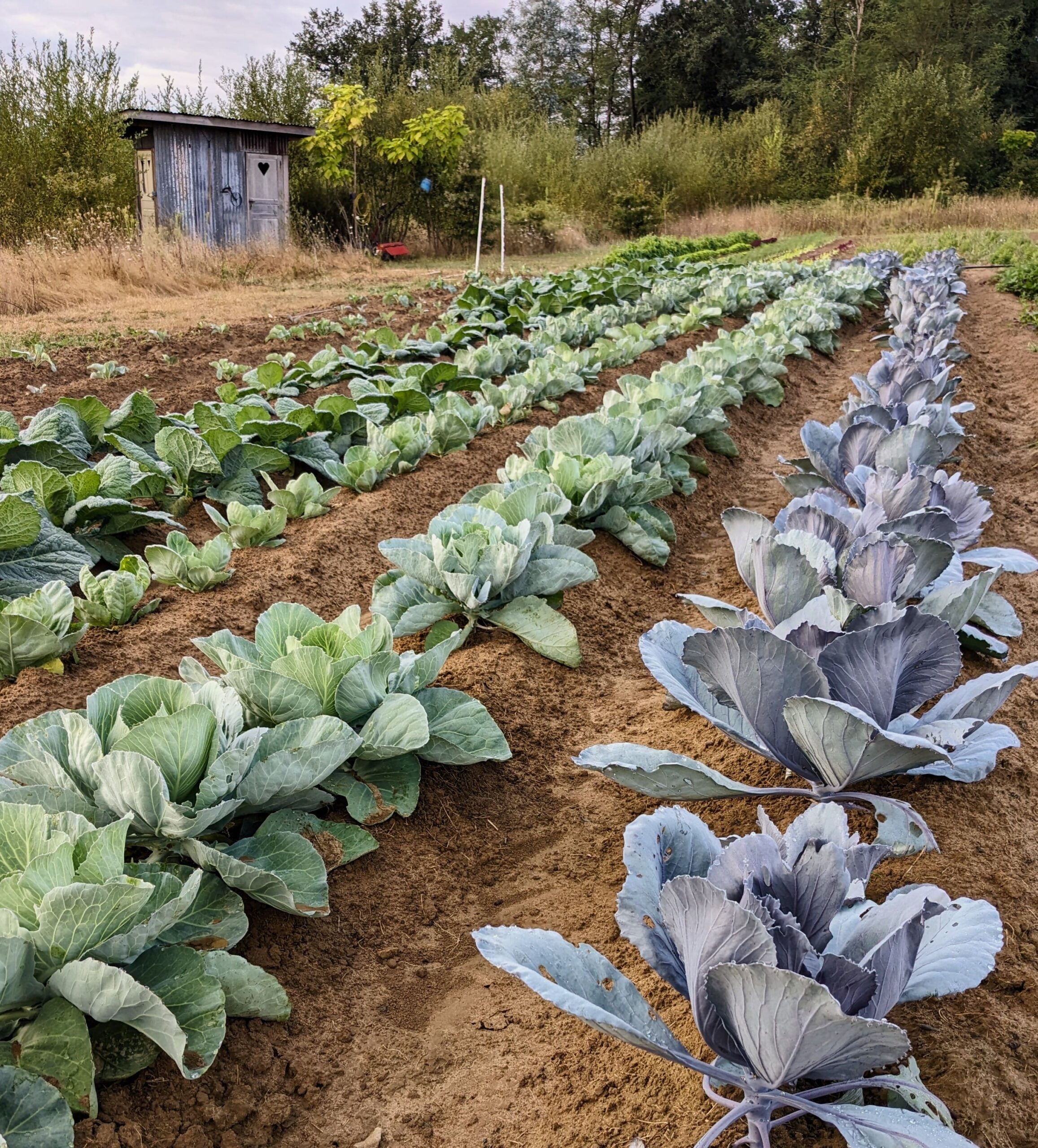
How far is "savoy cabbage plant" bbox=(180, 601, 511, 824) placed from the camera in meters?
1.91

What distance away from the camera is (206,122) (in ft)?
54.1

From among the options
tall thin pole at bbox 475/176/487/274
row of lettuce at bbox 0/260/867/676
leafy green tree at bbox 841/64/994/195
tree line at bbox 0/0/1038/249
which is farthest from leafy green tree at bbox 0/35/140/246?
leafy green tree at bbox 841/64/994/195

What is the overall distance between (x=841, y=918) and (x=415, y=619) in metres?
1.70

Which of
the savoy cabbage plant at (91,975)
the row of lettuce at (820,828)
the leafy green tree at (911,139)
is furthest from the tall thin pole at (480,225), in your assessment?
the leafy green tree at (911,139)

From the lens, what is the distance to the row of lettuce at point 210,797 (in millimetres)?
1264

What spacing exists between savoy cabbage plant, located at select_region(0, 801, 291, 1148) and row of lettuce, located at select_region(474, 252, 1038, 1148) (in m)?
0.50

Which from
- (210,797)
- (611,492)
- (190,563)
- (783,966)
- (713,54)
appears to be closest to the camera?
(783,966)

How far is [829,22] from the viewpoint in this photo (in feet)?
140

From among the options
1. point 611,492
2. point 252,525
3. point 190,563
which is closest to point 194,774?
point 190,563

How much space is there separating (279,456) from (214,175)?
15199 mm

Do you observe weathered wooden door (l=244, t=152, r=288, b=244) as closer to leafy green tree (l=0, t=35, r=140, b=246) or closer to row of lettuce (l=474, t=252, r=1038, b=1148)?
leafy green tree (l=0, t=35, r=140, b=246)

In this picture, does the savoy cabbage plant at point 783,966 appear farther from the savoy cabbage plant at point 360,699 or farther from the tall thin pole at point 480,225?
the tall thin pole at point 480,225

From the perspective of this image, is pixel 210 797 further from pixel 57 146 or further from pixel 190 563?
pixel 57 146

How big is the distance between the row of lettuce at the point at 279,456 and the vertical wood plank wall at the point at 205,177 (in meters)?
12.0
